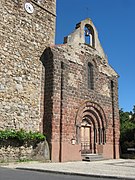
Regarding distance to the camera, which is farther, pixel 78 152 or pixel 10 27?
pixel 78 152

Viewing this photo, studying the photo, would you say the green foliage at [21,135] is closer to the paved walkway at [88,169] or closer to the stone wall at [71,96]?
the stone wall at [71,96]

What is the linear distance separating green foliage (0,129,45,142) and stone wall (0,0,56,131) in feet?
1.39

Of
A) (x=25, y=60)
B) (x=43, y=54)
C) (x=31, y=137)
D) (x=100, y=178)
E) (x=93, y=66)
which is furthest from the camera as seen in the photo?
(x=93, y=66)

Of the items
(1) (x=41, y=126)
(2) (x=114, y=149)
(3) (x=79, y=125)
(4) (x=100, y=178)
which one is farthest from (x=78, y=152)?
(4) (x=100, y=178)

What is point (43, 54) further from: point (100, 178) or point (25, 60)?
point (100, 178)

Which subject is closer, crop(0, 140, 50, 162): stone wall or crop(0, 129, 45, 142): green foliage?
crop(0, 129, 45, 142): green foliage

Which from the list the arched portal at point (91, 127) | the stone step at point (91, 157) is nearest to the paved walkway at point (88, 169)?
the stone step at point (91, 157)

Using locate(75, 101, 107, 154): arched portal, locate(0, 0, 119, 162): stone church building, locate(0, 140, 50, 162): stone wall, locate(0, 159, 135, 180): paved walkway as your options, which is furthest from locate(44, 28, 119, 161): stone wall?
locate(0, 159, 135, 180): paved walkway

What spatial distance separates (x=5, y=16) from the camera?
15.0 m

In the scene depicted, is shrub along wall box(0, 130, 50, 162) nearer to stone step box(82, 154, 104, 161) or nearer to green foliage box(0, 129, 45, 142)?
green foliage box(0, 129, 45, 142)

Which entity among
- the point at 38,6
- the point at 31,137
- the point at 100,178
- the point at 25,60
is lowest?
the point at 100,178

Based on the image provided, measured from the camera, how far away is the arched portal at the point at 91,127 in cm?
1788

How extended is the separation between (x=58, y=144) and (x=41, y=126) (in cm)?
146

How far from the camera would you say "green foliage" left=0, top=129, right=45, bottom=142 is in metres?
13.4
